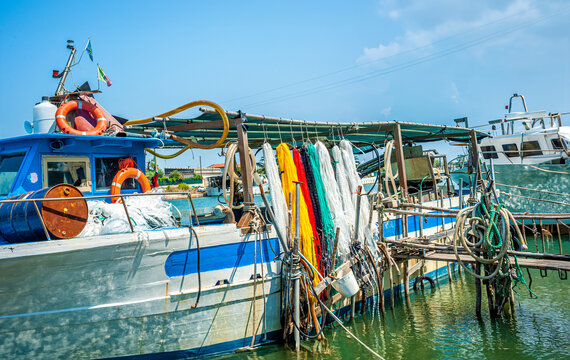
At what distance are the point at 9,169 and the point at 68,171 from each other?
3.02 ft

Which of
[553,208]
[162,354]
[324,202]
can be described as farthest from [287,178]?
[553,208]

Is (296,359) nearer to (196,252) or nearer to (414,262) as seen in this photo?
(196,252)

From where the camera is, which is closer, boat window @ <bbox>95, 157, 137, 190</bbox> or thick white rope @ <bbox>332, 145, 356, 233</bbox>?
boat window @ <bbox>95, 157, 137, 190</bbox>

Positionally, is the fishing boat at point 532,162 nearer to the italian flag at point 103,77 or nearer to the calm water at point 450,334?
the calm water at point 450,334

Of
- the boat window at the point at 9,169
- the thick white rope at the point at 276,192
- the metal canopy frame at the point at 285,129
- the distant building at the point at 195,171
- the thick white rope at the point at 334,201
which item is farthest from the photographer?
the distant building at the point at 195,171

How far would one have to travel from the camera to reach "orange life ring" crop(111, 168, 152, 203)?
748 cm

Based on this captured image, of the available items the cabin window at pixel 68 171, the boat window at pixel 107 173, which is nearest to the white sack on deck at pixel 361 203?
the boat window at pixel 107 173

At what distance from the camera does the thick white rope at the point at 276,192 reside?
699 cm

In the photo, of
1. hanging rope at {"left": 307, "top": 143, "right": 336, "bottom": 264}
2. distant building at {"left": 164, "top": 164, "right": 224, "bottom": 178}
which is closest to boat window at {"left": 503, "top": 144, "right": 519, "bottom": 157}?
hanging rope at {"left": 307, "top": 143, "right": 336, "bottom": 264}

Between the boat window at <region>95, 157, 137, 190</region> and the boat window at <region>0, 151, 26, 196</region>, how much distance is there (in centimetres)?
118

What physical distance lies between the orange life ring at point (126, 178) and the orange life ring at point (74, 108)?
2.82 feet

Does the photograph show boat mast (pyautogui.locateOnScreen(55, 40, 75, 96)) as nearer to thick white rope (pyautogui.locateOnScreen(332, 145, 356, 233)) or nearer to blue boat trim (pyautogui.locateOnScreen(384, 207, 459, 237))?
thick white rope (pyautogui.locateOnScreen(332, 145, 356, 233))

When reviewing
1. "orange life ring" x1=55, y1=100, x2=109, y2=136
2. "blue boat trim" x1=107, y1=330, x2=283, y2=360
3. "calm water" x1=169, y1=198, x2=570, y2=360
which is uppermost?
"orange life ring" x1=55, y1=100, x2=109, y2=136

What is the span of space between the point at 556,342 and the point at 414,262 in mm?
3768
